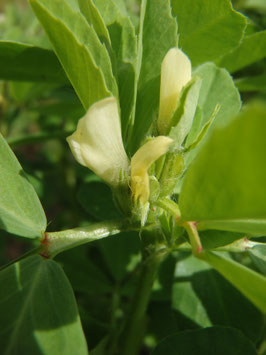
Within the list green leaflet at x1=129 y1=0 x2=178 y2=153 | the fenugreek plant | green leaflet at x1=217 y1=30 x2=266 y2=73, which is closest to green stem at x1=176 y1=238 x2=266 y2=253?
the fenugreek plant

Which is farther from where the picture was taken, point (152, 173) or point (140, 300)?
point (140, 300)

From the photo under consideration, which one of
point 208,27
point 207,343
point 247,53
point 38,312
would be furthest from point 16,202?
point 247,53

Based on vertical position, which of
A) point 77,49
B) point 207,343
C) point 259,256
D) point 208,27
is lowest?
point 207,343

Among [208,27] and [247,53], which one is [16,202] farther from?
[247,53]

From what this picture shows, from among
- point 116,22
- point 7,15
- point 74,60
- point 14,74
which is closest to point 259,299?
point 74,60

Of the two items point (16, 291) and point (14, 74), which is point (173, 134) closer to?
point (16, 291)

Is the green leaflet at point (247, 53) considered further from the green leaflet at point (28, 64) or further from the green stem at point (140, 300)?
the green stem at point (140, 300)

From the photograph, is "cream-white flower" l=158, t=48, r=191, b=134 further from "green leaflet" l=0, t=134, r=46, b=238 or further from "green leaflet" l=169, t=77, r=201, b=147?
"green leaflet" l=0, t=134, r=46, b=238
